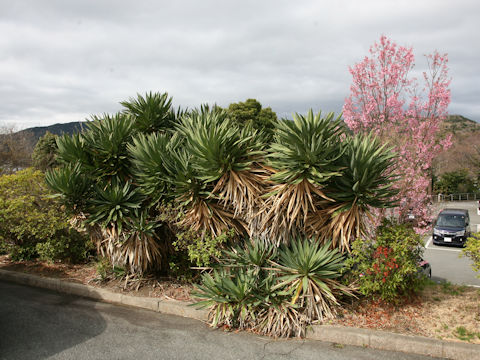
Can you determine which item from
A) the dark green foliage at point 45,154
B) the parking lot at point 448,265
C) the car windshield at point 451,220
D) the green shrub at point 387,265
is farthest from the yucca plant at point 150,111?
the car windshield at point 451,220

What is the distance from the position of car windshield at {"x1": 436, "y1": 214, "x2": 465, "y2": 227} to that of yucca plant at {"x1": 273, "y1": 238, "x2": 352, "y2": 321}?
17218mm

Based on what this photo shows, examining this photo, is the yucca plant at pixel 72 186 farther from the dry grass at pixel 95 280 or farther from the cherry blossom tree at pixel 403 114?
the cherry blossom tree at pixel 403 114

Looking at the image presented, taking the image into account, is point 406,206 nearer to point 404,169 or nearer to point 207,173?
point 404,169

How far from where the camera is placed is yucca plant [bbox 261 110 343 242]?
5.24 metres

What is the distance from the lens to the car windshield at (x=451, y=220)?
19416 millimetres

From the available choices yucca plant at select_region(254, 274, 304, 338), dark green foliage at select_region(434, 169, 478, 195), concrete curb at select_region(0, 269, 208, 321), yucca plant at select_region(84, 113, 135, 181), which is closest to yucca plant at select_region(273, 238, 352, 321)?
yucca plant at select_region(254, 274, 304, 338)

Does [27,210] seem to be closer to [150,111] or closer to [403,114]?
[150,111]

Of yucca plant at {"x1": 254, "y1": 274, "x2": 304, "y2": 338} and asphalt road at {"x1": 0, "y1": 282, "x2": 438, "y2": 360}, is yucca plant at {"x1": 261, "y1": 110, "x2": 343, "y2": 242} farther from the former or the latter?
asphalt road at {"x1": 0, "y1": 282, "x2": 438, "y2": 360}

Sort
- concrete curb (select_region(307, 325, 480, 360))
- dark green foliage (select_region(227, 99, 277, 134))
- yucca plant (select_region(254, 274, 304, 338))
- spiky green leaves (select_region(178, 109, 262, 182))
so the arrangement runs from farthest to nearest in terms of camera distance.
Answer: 1. dark green foliage (select_region(227, 99, 277, 134))
2. spiky green leaves (select_region(178, 109, 262, 182))
3. yucca plant (select_region(254, 274, 304, 338))
4. concrete curb (select_region(307, 325, 480, 360))

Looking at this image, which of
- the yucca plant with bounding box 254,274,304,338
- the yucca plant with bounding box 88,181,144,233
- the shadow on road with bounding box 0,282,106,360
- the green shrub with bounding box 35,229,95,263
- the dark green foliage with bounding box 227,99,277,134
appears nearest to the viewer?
the shadow on road with bounding box 0,282,106,360

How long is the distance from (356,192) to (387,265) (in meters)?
1.16

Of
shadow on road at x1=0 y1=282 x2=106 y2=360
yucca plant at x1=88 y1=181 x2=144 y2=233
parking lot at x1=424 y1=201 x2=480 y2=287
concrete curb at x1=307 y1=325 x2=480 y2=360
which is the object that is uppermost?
yucca plant at x1=88 y1=181 x2=144 y2=233

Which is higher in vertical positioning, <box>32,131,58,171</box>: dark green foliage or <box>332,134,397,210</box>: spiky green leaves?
<box>32,131,58,171</box>: dark green foliage

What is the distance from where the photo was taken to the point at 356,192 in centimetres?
538
